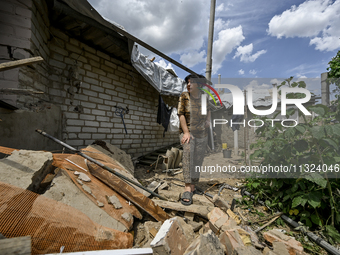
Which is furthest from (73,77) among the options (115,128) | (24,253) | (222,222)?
(222,222)

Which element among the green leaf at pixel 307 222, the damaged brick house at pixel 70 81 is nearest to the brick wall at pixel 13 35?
the damaged brick house at pixel 70 81

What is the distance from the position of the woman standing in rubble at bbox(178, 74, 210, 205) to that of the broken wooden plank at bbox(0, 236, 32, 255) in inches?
77.9

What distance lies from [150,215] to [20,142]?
188 centimetres

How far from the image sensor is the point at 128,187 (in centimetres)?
208

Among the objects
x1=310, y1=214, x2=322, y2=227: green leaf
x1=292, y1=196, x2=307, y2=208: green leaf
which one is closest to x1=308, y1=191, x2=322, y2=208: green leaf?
x1=292, y1=196, x2=307, y2=208: green leaf

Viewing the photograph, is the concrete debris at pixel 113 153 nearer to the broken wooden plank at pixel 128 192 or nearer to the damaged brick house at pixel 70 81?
the damaged brick house at pixel 70 81

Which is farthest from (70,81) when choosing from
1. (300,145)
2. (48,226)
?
(300,145)

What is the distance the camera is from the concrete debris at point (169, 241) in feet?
3.91

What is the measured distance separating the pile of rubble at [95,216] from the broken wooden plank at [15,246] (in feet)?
0.70

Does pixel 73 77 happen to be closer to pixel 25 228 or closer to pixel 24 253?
pixel 25 228

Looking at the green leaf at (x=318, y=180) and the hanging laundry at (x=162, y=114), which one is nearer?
the green leaf at (x=318, y=180)

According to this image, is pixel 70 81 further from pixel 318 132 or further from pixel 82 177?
pixel 318 132

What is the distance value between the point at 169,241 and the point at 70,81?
141 inches

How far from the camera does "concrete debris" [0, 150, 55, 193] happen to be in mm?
1390
